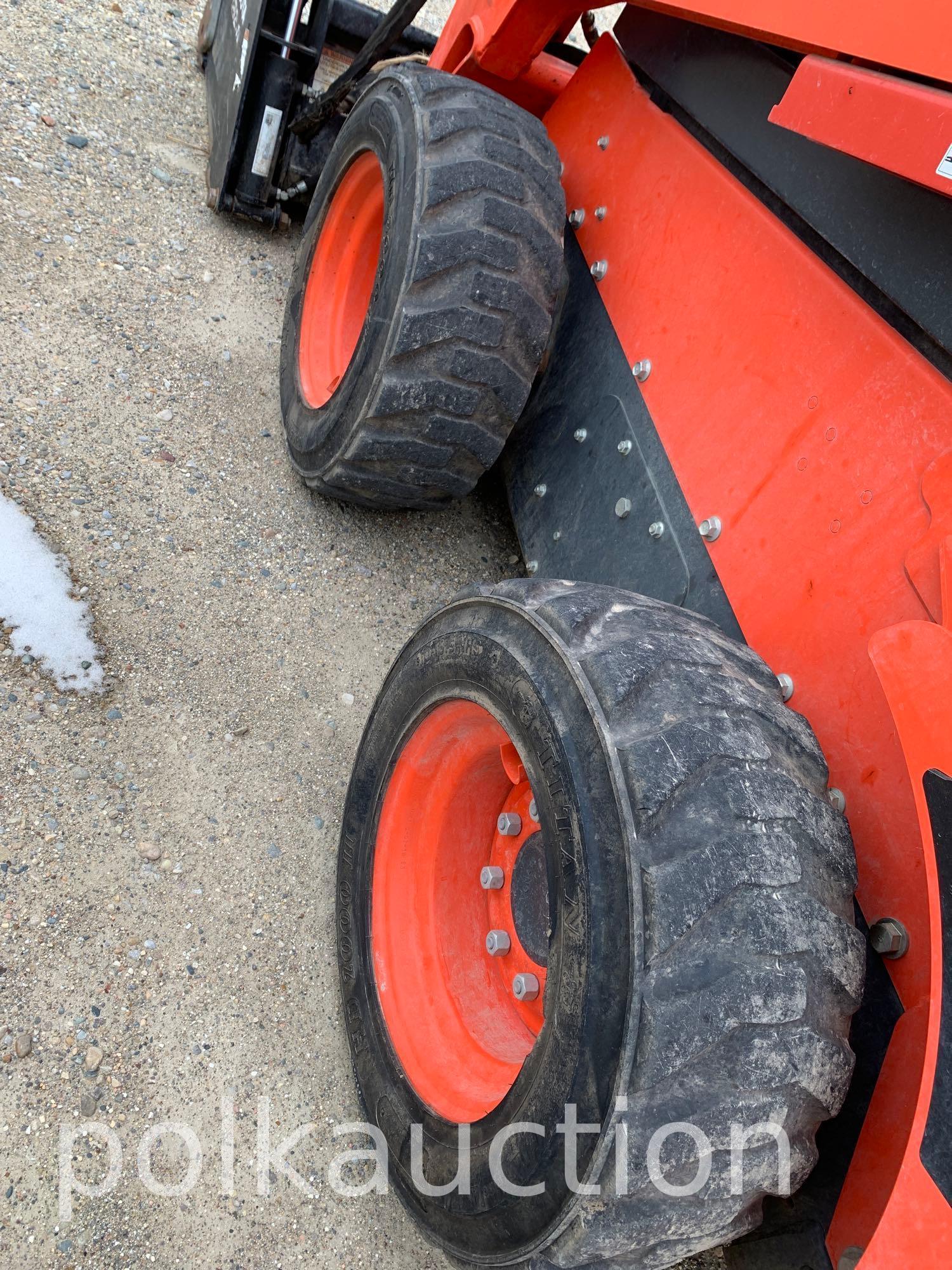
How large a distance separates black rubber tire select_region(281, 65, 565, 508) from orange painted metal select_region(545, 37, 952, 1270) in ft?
0.75

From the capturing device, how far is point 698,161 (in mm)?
1816

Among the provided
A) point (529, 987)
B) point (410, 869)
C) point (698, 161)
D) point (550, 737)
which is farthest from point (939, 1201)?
point (698, 161)

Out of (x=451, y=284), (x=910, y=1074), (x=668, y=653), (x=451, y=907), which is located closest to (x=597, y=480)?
(x=451, y=284)

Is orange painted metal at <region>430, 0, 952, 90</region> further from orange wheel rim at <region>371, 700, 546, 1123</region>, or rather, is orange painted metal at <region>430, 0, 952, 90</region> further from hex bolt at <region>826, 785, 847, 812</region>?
orange wheel rim at <region>371, 700, 546, 1123</region>

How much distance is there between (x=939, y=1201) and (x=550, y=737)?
64 centimetres

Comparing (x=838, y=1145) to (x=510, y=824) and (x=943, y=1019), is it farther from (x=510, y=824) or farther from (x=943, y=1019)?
(x=510, y=824)

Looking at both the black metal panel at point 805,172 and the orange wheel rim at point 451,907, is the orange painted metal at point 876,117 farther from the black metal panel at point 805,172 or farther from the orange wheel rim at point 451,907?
the orange wheel rim at point 451,907

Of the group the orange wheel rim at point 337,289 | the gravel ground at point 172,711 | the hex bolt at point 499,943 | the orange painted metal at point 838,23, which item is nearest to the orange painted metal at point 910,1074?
the orange painted metal at point 838,23

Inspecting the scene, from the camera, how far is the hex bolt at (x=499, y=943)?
1608mm

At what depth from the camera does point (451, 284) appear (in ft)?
6.32

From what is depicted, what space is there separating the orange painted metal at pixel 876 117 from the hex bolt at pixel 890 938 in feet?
2.97

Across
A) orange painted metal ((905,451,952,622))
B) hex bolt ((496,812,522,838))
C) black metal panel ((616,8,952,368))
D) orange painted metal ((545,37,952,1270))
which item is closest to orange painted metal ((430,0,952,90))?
black metal panel ((616,8,952,368))

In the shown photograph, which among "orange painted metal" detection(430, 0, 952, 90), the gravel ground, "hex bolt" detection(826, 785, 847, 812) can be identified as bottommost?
the gravel ground

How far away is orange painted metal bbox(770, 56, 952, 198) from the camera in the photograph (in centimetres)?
103
